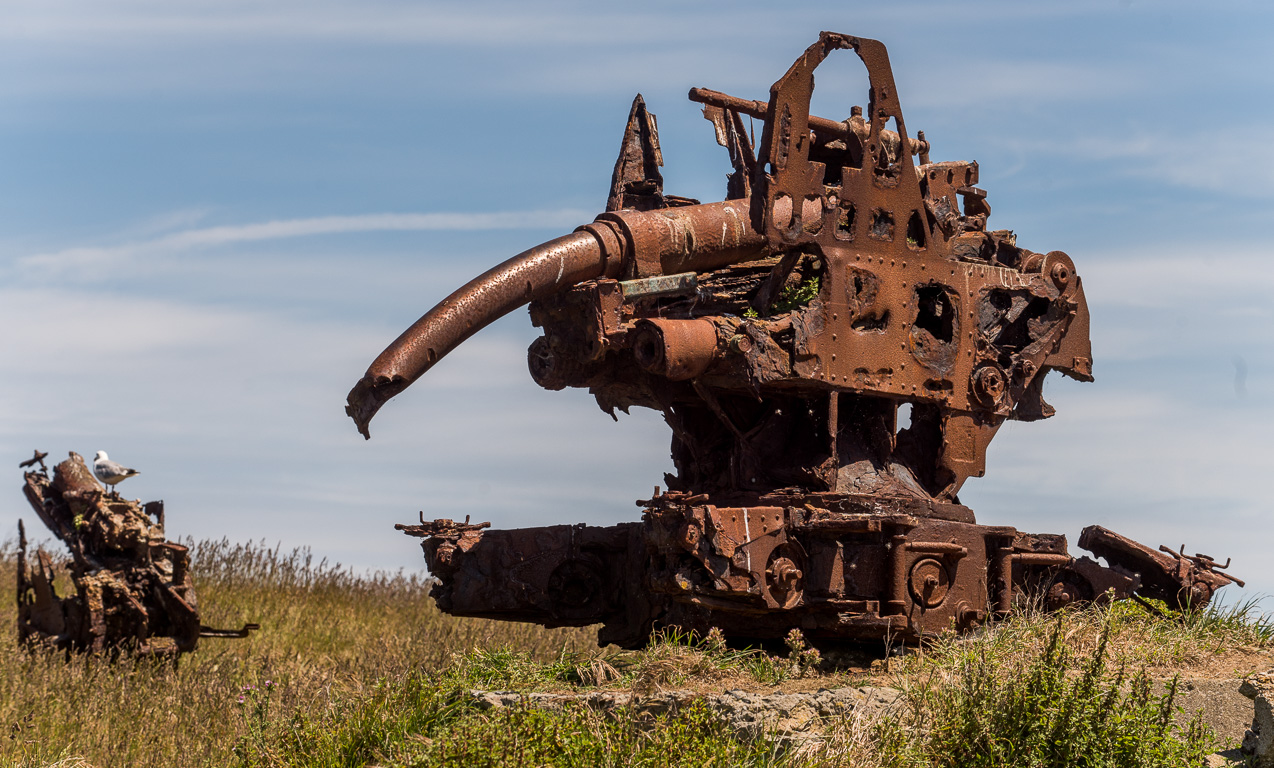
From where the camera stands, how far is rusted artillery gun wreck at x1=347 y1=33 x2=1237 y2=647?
367 inches

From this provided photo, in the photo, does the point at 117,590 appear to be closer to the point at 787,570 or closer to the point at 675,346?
the point at 675,346

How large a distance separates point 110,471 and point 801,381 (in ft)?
26.9

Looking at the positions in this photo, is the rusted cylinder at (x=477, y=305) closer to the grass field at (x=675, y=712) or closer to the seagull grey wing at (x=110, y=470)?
the grass field at (x=675, y=712)

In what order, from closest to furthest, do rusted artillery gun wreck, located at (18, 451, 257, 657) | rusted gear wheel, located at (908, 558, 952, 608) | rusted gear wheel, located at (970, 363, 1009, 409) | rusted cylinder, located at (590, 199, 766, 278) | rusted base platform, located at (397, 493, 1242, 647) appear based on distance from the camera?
rusted base platform, located at (397, 493, 1242, 647), rusted gear wheel, located at (908, 558, 952, 608), rusted cylinder, located at (590, 199, 766, 278), rusted gear wheel, located at (970, 363, 1009, 409), rusted artillery gun wreck, located at (18, 451, 257, 657)

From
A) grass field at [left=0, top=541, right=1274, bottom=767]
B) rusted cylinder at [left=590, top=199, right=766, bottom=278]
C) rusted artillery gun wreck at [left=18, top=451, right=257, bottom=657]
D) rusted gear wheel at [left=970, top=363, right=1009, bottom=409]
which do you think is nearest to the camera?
grass field at [left=0, top=541, right=1274, bottom=767]

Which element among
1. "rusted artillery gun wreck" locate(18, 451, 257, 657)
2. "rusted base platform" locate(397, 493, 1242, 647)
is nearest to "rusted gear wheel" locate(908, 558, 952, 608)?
"rusted base platform" locate(397, 493, 1242, 647)

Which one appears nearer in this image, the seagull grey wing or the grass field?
the grass field

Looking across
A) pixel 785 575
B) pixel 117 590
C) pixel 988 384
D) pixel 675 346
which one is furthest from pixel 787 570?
pixel 117 590

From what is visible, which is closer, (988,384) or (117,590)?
(988,384)

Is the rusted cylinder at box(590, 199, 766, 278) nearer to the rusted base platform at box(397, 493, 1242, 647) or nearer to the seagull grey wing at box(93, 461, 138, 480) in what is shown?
the rusted base platform at box(397, 493, 1242, 647)

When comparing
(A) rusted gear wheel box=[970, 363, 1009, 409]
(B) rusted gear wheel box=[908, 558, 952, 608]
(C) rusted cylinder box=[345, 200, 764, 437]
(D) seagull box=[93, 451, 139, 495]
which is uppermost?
(C) rusted cylinder box=[345, 200, 764, 437]

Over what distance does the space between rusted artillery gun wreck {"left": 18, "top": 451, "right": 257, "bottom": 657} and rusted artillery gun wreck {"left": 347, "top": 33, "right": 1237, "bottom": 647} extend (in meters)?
4.54

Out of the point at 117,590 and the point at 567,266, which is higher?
the point at 567,266

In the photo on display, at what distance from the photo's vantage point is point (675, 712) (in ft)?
27.5
